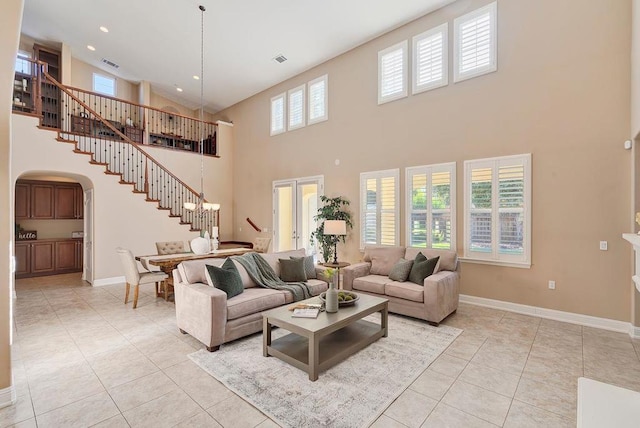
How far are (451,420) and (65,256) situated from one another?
31.2 ft

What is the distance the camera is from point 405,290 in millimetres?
4262

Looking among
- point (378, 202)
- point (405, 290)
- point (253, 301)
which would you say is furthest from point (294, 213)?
point (253, 301)

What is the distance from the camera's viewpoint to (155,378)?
2.82m

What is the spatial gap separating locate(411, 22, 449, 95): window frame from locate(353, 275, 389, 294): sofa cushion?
3.45 meters

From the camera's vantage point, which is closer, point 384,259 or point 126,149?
point 384,259

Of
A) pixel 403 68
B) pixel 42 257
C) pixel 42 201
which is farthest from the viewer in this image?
pixel 42 201

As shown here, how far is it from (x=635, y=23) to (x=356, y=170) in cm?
439

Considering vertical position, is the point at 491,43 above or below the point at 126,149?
above

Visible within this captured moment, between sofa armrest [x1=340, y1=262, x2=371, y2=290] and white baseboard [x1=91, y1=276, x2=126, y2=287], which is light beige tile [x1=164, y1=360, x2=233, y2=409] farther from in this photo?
white baseboard [x1=91, y1=276, x2=126, y2=287]

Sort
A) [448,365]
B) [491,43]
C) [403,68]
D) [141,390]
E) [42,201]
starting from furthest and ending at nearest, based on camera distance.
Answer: [42,201] < [403,68] < [491,43] < [448,365] < [141,390]

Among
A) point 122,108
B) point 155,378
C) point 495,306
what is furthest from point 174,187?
point 495,306

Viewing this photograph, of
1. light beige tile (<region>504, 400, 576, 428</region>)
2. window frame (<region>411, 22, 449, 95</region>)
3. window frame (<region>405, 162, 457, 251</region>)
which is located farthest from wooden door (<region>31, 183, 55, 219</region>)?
light beige tile (<region>504, 400, 576, 428</region>)

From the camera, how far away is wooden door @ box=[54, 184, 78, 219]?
7.96m

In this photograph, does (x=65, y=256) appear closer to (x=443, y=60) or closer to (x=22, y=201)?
(x=22, y=201)
